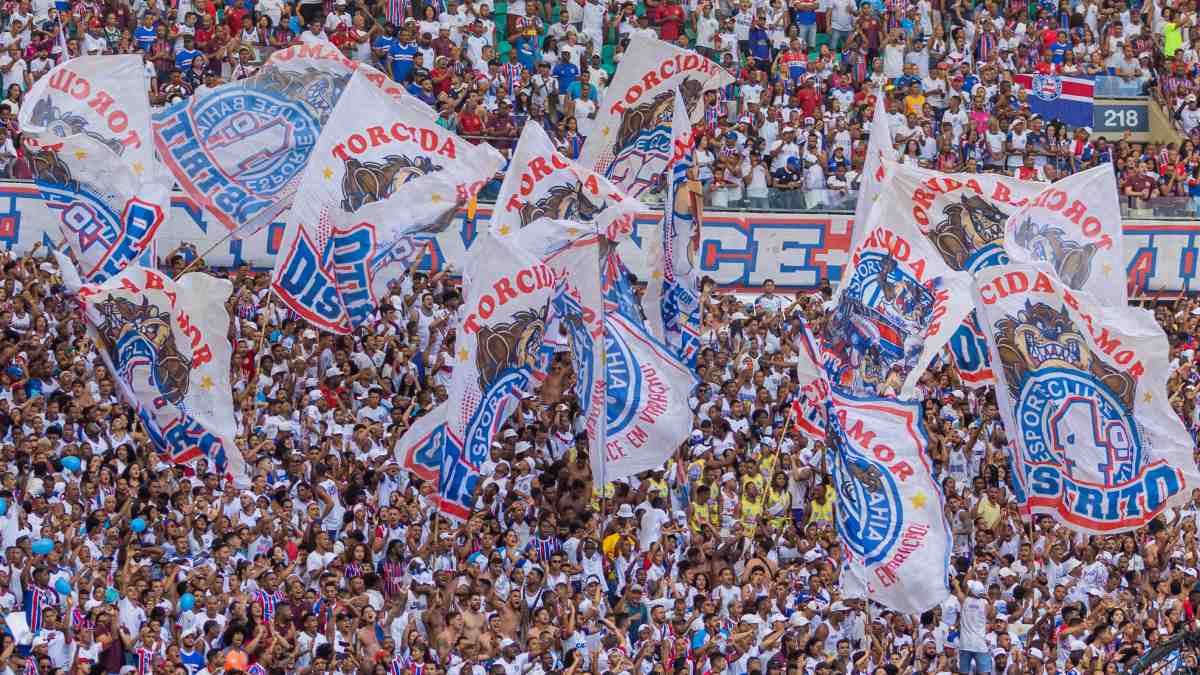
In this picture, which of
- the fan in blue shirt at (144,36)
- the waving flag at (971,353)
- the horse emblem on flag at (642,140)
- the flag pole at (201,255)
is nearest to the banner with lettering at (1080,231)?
the waving flag at (971,353)

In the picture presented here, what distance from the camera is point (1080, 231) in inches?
899

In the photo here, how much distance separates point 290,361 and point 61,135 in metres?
2.98

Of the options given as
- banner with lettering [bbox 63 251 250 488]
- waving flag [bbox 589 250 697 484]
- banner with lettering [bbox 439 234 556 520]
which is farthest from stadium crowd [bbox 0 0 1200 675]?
banner with lettering [bbox 439 234 556 520]

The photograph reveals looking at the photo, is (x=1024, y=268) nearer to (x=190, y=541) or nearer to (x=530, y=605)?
(x=530, y=605)

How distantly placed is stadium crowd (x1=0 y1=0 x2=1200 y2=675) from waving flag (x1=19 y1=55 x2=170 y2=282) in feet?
4.12

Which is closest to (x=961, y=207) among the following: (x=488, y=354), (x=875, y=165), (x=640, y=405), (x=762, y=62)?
(x=875, y=165)

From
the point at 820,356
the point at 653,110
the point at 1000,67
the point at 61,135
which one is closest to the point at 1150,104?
the point at 1000,67

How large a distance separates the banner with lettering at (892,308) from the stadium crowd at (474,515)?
147 cm

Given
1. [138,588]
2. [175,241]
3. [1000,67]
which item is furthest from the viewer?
[1000,67]

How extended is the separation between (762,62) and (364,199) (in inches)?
360

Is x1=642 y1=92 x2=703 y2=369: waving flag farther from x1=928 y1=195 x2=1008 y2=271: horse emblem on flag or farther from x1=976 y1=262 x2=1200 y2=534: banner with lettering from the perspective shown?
x1=976 y1=262 x2=1200 y2=534: banner with lettering

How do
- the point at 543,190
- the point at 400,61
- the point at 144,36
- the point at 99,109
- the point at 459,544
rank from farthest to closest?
the point at 400,61
the point at 144,36
the point at 99,109
the point at 543,190
the point at 459,544

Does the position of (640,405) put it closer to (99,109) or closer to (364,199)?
(364,199)

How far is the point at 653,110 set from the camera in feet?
83.3
